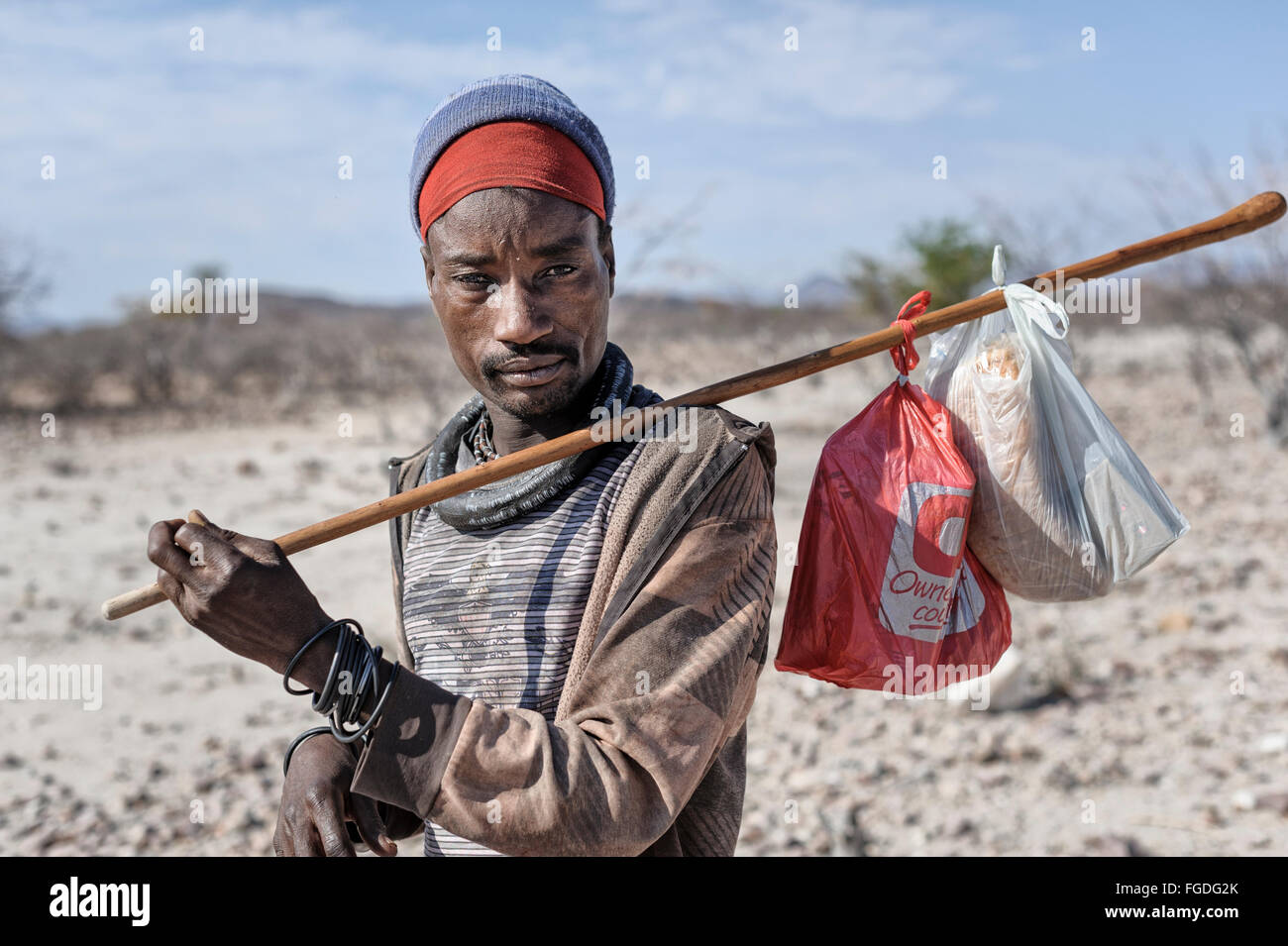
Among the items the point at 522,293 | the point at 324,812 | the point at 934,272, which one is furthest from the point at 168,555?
the point at 934,272

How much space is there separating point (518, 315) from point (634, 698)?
522 mm

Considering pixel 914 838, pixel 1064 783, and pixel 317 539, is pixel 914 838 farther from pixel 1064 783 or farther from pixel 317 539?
pixel 317 539

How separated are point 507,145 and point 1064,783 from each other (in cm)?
385

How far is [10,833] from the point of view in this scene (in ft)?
13.6

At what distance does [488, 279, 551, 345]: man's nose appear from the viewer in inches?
56.6

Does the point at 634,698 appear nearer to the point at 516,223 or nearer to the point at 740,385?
the point at 740,385

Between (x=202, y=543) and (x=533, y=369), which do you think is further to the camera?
(x=533, y=369)

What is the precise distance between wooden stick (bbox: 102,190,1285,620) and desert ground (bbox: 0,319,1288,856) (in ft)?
7.97

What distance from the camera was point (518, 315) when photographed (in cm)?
144

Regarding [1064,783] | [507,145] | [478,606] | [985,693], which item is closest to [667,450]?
[478,606]

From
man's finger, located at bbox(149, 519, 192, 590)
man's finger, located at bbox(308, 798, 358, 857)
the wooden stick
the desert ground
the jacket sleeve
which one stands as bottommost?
the desert ground

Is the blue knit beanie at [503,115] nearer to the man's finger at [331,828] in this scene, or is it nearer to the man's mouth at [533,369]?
the man's mouth at [533,369]

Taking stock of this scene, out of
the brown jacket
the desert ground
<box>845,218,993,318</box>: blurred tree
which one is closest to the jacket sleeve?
the brown jacket

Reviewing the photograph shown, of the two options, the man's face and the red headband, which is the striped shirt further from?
the red headband
